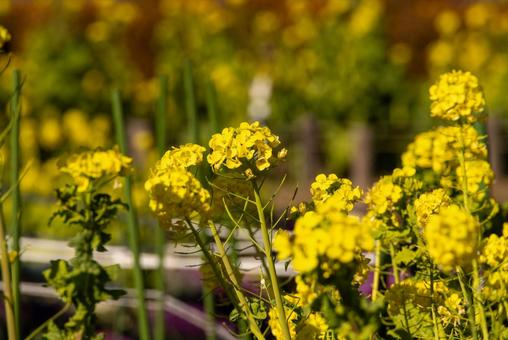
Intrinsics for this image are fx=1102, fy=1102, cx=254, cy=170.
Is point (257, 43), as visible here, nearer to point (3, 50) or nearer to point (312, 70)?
point (312, 70)

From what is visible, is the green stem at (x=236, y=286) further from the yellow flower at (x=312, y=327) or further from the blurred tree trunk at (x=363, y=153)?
the blurred tree trunk at (x=363, y=153)

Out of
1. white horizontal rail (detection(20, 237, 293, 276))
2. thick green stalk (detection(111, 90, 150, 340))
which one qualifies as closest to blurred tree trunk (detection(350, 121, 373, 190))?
white horizontal rail (detection(20, 237, 293, 276))

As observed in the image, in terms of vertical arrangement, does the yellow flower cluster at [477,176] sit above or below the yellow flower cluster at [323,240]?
above

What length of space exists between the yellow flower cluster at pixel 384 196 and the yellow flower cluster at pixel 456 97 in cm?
15

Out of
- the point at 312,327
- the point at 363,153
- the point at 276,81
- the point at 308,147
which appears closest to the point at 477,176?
the point at 312,327

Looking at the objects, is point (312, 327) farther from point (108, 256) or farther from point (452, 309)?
point (108, 256)

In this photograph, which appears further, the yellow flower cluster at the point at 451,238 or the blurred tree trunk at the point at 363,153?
the blurred tree trunk at the point at 363,153

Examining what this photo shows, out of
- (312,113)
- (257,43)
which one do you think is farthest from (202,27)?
(312,113)

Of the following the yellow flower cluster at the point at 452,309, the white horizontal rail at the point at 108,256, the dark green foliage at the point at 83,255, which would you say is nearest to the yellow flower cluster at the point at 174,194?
the dark green foliage at the point at 83,255


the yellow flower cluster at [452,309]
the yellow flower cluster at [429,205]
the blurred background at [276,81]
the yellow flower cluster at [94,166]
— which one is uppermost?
the blurred background at [276,81]

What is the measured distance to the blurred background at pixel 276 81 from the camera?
11.2 meters

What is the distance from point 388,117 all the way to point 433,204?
438 inches

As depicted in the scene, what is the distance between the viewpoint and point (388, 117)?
41.9 feet

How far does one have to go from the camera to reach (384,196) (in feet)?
6.24
